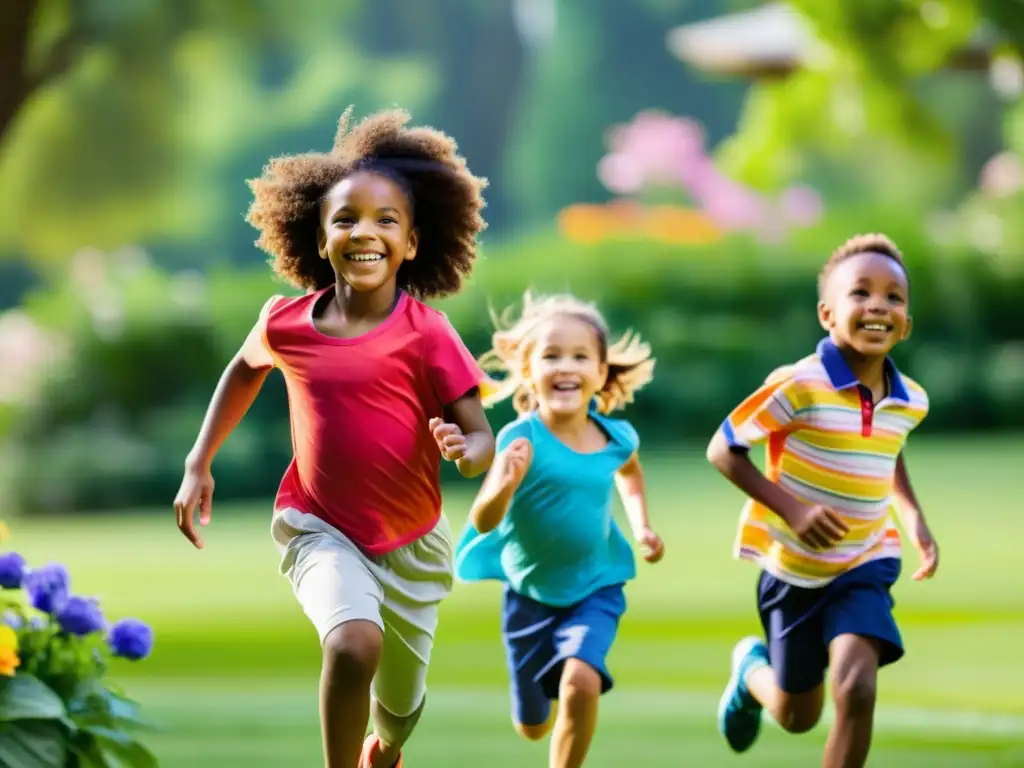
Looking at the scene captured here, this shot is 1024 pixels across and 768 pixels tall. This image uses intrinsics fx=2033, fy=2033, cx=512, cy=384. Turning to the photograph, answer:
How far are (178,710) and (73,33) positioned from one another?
24.0 feet

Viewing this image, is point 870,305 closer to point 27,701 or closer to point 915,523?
point 915,523

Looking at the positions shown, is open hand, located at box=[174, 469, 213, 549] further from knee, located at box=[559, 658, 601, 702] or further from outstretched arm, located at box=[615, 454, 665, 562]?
outstretched arm, located at box=[615, 454, 665, 562]

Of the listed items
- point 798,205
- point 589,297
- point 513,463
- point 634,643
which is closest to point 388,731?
point 513,463

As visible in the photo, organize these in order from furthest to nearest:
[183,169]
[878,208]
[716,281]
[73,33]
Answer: [183,169]
[878,208]
[716,281]
[73,33]

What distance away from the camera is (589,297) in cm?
1823

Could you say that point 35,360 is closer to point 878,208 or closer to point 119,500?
point 119,500

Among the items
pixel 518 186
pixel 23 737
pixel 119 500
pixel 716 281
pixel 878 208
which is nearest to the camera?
pixel 23 737

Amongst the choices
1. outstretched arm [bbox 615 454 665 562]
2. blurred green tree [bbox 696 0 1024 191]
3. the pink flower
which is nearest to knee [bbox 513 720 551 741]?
outstretched arm [bbox 615 454 665 562]

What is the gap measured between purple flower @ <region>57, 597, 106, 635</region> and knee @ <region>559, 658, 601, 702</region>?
1.26 m

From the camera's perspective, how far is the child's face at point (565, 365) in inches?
230

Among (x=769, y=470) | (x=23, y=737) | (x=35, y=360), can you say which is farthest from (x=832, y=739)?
(x=35, y=360)

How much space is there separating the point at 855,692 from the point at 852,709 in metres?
0.04

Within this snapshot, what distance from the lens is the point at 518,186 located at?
3953cm

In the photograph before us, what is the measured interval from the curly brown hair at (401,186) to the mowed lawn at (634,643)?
194cm
